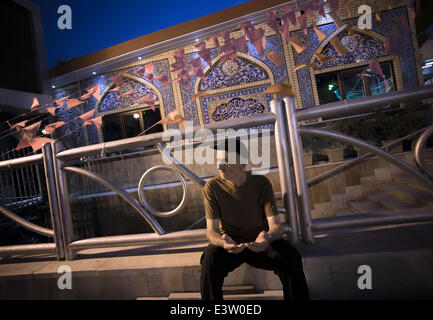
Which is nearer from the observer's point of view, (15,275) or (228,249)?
(228,249)

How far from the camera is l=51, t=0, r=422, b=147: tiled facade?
678cm

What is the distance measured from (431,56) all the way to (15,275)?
41.6 feet

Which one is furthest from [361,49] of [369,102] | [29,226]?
[29,226]

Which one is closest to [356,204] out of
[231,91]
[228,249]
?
[228,249]

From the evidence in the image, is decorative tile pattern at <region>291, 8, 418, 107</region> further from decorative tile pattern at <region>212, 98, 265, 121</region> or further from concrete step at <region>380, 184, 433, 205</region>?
concrete step at <region>380, 184, 433, 205</region>

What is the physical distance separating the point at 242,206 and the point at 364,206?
3.65 m

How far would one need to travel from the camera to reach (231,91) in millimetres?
7602

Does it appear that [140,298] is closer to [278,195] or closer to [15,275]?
[15,275]

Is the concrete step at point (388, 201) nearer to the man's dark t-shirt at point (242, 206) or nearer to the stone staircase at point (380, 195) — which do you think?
the stone staircase at point (380, 195)

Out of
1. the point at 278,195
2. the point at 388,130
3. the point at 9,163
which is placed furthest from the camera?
the point at 388,130

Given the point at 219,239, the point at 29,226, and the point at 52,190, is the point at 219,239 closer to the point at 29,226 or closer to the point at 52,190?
the point at 52,190

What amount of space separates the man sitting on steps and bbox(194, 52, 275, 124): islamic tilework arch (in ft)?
19.4

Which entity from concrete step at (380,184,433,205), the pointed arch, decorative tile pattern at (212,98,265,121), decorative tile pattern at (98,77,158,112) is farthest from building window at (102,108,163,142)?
concrete step at (380,184,433,205)

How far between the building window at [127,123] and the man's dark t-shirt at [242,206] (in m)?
7.13
